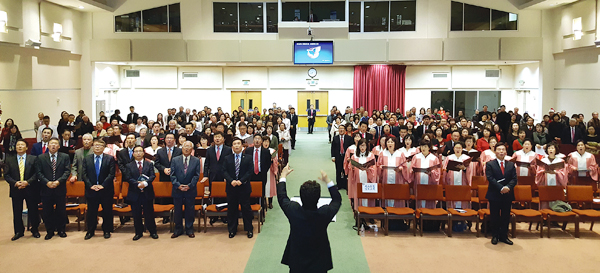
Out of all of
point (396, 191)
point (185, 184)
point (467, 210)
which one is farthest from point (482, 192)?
point (185, 184)

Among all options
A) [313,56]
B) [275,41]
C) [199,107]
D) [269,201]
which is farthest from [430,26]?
[269,201]

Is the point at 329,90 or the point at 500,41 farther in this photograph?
the point at 329,90

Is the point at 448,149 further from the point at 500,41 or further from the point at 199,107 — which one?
the point at 199,107

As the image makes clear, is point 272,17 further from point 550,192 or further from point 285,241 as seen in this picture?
point 550,192

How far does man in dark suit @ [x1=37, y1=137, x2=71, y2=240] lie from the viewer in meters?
7.55

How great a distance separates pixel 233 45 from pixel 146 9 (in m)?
4.35

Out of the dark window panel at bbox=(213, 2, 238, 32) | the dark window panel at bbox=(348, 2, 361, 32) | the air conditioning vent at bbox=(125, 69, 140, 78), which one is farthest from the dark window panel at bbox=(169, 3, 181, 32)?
the dark window panel at bbox=(348, 2, 361, 32)

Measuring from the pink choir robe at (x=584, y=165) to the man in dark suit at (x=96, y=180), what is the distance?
27.8 ft

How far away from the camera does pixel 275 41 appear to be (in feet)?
69.3

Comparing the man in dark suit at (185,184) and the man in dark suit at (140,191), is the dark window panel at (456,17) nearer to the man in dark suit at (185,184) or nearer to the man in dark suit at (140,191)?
the man in dark suit at (185,184)

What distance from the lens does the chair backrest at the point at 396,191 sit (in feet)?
27.3

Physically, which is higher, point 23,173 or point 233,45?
point 233,45

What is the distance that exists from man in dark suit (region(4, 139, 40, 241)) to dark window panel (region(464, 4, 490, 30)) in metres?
18.9

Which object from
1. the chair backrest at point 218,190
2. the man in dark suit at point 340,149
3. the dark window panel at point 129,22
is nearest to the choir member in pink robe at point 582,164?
the man in dark suit at point 340,149
